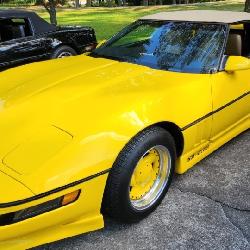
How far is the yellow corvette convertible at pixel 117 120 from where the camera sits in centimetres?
235

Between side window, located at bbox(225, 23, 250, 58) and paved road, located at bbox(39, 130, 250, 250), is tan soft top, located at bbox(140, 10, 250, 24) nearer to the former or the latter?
side window, located at bbox(225, 23, 250, 58)

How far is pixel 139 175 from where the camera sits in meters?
2.94

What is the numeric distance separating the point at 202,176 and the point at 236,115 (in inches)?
27.6

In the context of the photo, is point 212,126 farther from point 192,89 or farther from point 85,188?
point 85,188

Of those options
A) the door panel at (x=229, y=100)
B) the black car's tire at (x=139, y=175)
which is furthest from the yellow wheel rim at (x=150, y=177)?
the door panel at (x=229, y=100)

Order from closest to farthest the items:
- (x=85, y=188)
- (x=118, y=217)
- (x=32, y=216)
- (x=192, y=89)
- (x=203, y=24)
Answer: (x=32, y=216), (x=85, y=188), (x=118, y=217), (x=192, y=89), (x=203, y=24)

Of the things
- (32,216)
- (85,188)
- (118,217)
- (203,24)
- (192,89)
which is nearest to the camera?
(32,216)

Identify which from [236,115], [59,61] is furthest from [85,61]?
[236,115]

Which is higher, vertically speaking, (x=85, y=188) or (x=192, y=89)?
(x=192, y=89)

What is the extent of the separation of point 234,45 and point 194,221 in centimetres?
190

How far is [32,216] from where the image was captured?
2.26 meters

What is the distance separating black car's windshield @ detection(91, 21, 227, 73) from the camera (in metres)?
3.54

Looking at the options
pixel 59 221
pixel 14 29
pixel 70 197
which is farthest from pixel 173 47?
pixel 14 29

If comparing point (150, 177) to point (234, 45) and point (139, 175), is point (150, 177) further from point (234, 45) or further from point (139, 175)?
point (234, 45)
